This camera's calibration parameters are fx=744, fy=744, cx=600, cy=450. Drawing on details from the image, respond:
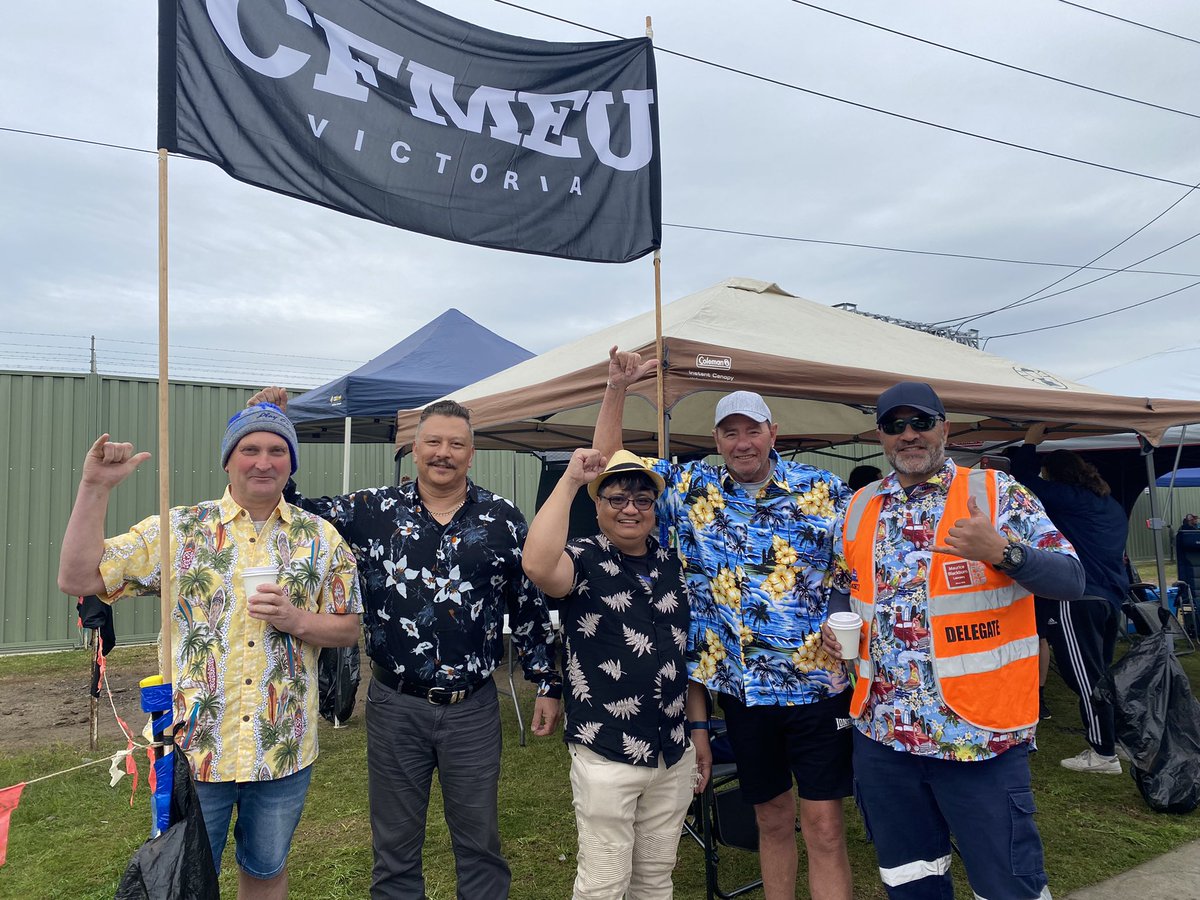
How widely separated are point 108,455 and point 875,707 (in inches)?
85.4

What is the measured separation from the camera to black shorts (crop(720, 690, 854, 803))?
2332 millimetres

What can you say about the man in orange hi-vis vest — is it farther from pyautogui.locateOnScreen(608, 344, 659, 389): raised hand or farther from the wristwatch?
pyautogui.locateOnScreen(608, 344, 659, 389): raised hand

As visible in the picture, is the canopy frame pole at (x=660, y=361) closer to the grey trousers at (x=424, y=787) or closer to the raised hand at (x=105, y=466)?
the grey trousers at (x=424, y=787)

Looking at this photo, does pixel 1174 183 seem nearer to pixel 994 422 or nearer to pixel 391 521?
pixel 994 422

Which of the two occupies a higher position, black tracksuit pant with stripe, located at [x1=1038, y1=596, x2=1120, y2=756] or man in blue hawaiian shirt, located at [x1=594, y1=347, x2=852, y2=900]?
man in blue hawaiian shirt, located at [x1=594, y1=347, x2=852, y2=900]

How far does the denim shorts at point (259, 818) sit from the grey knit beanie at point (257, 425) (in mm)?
913

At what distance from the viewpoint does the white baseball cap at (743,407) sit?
2385mm

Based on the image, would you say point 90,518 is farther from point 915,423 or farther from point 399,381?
point 399,381

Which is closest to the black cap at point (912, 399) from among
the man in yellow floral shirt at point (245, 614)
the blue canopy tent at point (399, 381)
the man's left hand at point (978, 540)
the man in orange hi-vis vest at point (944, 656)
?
the man in orange hi-vis vest at point (944, 656)

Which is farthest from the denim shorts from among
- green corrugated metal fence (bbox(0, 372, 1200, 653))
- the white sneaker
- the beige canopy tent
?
green corrugated metal fence (bbox(0, 372, 1200, 653))

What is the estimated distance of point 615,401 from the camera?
2617mm

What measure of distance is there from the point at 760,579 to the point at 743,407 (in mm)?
548

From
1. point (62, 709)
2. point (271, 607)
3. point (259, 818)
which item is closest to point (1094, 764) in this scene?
point (259, 818)

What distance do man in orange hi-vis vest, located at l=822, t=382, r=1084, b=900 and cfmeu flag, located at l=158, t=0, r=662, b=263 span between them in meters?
1.69
